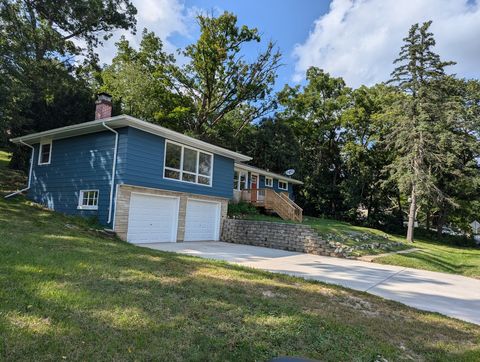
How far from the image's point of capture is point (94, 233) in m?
10.5

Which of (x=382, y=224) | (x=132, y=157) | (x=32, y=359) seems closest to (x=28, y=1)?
(x=132, y=157)

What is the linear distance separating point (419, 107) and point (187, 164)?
1422 cm

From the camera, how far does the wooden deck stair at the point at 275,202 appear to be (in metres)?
19.0

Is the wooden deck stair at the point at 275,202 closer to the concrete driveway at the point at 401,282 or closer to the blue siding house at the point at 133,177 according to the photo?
the blue siding house at the point at 133,177

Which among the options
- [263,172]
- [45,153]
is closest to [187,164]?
[45,153]

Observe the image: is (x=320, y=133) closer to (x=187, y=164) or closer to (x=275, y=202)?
(x=275, y=202)

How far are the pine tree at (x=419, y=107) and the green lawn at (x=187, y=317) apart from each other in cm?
1588

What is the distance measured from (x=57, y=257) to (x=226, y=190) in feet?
34.1

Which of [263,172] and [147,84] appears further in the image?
[147,84]

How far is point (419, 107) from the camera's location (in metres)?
19.5

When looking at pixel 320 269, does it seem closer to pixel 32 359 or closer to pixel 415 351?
pixel 415 351

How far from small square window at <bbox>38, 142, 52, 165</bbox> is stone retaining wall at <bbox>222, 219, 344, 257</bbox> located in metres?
8.21

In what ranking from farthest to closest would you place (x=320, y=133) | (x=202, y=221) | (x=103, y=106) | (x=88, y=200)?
(x=320, y=133) < (x=202, y=221) < (x=103, y=106) < (x=88, y=200)

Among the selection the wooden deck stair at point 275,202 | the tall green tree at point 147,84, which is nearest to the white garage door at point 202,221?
the wooden deck stair at point 275,202
